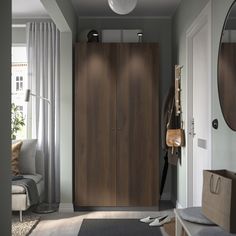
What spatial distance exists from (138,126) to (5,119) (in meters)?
2.88

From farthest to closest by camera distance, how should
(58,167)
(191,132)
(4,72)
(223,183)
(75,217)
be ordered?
(58,167) → (75,217) → (191,132) → (4,72) → (223,183)

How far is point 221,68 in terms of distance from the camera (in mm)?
2828

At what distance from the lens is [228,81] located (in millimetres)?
2682

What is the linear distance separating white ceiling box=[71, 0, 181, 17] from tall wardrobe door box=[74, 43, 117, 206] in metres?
0.77

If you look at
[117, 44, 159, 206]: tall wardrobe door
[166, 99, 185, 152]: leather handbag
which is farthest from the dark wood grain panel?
[117, 44, 159, 206]: tall wardrobe door

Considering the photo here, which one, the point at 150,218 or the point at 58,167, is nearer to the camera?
the point at 150,218

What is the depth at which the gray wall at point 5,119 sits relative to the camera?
6.90 feet

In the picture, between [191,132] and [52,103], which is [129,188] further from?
[52,103]

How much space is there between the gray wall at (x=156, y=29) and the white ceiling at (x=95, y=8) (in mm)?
135

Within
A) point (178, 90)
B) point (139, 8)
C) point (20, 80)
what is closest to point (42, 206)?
point (20, 80)

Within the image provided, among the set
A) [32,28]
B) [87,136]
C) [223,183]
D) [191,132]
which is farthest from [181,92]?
[223,183]

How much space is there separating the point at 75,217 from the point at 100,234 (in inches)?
31.4

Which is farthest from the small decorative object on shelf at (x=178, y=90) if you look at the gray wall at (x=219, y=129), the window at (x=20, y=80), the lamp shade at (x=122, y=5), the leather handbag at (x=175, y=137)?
the window at (x=20, y=80)

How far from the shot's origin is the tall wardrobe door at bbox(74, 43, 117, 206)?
4875mm
